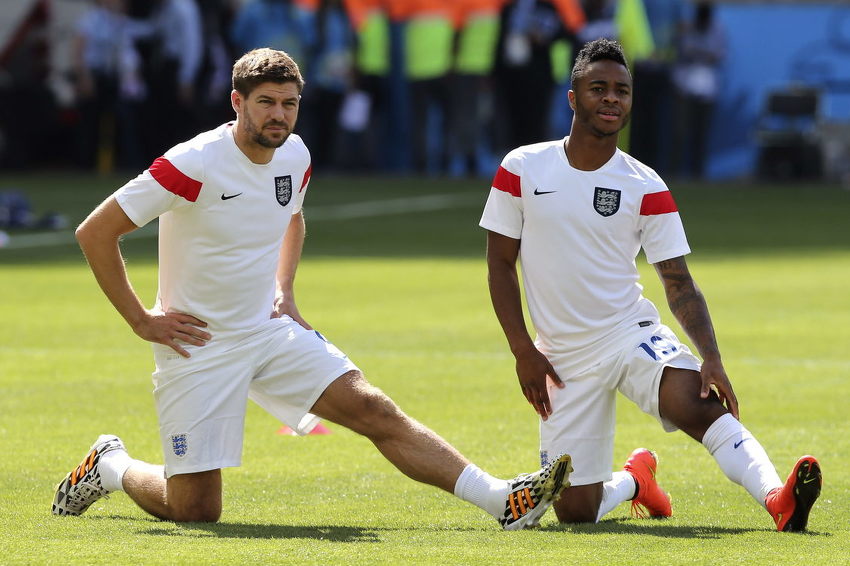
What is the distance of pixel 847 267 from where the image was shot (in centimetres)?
1733

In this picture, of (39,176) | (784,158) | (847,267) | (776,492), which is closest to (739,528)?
(776,492)

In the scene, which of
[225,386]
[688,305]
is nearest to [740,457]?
[688,305]

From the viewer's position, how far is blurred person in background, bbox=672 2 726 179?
29.2 meters

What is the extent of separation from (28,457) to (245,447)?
113 centimetres

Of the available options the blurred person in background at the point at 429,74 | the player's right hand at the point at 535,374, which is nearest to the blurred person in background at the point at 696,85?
the blurred person in background at the point at 429,74

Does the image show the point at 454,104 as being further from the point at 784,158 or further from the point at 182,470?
the point at 182,470

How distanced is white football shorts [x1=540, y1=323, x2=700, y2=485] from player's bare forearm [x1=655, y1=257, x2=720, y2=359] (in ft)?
0.31

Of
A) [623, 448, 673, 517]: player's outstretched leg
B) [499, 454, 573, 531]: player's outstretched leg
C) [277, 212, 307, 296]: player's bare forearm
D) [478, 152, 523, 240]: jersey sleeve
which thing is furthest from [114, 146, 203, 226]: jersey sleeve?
[623, 448, 673, 517]: player's outstretched leg

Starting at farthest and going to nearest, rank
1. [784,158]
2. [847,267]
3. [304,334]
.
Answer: [784,158], [847,267], [304,334]

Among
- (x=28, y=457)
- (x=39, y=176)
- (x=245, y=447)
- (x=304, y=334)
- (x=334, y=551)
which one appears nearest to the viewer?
(x=334, y=551)

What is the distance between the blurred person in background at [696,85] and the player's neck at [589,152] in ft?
75.8

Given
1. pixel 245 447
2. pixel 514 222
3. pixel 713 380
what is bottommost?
pixel 245 447

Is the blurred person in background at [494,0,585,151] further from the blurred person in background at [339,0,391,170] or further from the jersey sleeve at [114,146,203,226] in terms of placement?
the jersey sleeve at [114,146,203,226]

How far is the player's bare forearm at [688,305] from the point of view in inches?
252
